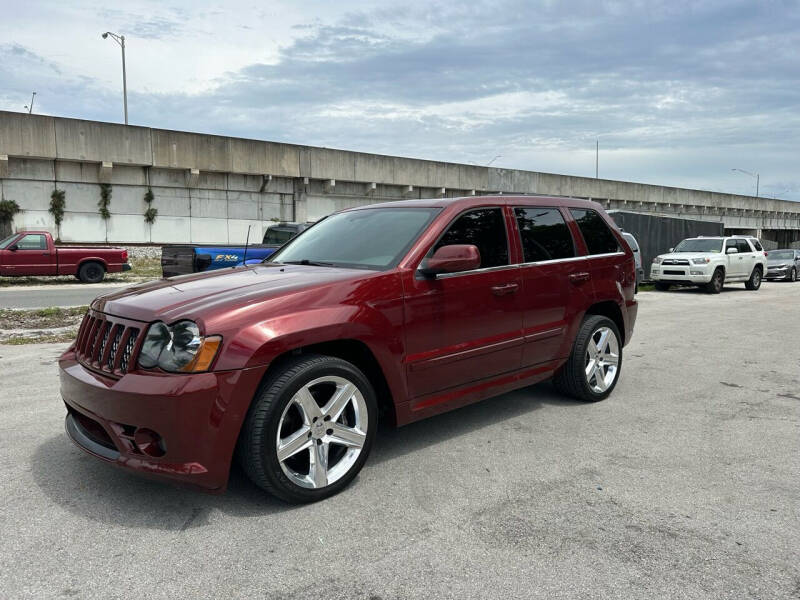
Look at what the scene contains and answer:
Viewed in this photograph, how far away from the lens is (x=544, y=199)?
5.21 meters

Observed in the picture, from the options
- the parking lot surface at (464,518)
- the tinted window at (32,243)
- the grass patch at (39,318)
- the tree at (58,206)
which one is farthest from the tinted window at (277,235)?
the parking lot surface at (464,518)

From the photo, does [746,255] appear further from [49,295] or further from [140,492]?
[140,492]

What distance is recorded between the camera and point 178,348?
311 centimetres

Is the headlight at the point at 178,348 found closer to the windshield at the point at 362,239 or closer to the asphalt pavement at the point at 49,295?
the windshield at the point at 362,239

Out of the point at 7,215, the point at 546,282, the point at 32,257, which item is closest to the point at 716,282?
the point at 546,282

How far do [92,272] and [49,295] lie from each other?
14.6 feet

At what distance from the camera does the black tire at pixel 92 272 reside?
19.3 m

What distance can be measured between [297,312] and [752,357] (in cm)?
667

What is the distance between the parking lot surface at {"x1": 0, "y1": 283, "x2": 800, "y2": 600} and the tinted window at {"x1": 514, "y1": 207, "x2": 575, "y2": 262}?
1.32 meters

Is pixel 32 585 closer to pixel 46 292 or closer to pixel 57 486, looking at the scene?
pixel 57 486

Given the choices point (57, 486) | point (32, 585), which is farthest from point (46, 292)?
point (32, 585)

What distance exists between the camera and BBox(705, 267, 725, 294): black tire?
19.2 m

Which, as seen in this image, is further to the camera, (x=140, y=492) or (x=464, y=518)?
(x=140, y=492)

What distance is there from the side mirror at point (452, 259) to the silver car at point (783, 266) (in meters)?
28.0
